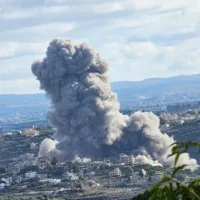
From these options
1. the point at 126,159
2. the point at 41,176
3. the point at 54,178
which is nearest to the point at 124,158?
the point at 126,159

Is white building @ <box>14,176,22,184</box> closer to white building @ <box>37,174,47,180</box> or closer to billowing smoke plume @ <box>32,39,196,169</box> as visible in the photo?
white building @ <box>37,174,47,180</box>

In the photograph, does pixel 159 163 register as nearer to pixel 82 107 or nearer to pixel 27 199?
pixel 82 107

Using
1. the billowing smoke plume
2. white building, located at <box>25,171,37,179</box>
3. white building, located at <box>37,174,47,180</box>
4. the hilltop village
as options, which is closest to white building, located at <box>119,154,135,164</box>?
the hilltop village

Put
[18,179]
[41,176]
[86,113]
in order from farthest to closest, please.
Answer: [18,179] < [86,113] < [41,176]

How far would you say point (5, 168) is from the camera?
123750 mm

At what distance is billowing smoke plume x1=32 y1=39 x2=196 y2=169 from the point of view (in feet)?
367

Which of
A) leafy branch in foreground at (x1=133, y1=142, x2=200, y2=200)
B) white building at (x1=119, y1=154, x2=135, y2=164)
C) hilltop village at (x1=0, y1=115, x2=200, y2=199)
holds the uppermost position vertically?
leafy branch in foreground at (x1=133, y1=142, x2=200, y2=200)

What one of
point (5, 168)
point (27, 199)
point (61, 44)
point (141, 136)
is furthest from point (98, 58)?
point (27, 199)

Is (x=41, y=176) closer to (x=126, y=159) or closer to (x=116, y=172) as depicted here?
(x=116, y=172)

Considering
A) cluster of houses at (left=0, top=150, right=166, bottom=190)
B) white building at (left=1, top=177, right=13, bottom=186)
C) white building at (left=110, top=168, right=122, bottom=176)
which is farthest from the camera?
white building at (left=1, top=177, right=13, bottom=186)

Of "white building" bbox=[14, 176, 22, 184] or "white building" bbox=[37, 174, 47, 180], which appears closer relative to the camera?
"white building" bbox=[14, 176, 22, 184]

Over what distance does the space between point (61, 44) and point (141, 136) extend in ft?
60.1

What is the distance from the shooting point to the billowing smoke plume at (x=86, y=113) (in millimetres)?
111750

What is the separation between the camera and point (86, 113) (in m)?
111
